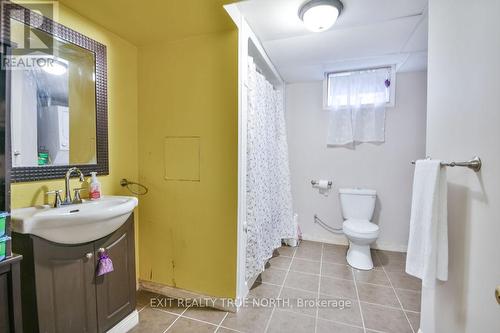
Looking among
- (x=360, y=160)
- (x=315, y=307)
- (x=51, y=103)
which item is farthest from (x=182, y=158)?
(x=360, y=160)

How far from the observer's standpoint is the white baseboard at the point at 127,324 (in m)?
1.40

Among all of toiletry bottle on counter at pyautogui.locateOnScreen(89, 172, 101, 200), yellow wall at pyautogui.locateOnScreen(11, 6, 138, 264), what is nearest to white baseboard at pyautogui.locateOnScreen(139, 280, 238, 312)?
yellow wall at pyautogui.locateOnScreen(11, 6, 138, 264)

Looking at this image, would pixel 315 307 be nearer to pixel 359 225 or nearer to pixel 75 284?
pixel 359 225

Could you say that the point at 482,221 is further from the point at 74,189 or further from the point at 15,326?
the point at 74,189

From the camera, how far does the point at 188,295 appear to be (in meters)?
1.79

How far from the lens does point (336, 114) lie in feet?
9.39

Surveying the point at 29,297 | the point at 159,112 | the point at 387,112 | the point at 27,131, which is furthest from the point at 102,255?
the point at 387,112

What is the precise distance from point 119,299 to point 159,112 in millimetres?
1360

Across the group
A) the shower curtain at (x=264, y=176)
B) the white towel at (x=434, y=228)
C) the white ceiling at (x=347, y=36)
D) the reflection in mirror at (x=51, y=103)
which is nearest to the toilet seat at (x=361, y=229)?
the shower curtain at (x=264, y=176)

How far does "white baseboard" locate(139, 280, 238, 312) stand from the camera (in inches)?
66.7

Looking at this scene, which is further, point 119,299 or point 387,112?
point 387,112

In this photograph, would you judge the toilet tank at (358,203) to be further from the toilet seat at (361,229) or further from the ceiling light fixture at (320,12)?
the ceiling light fixture at (320,12)

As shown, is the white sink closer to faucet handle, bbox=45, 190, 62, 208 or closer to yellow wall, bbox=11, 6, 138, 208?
faucet handle, bbox=45, 190, 62, 208

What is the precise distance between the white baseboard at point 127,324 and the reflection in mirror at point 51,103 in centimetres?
107
